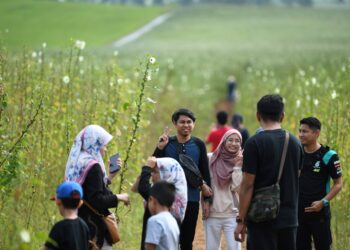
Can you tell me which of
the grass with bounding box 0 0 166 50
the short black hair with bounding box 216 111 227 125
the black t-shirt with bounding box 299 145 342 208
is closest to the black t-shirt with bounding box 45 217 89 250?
the black t-shirt with bounding box 299 145 342 208

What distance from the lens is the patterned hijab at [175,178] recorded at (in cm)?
785

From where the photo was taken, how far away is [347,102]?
1201 cm

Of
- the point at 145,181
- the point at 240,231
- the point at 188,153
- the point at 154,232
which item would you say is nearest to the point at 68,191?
the point at 154,232

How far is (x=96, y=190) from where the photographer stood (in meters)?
7.41

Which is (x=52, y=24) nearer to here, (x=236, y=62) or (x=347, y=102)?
(x=236, y=62)

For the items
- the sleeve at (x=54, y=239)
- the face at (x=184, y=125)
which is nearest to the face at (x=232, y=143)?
the face at (x=184, y=125)

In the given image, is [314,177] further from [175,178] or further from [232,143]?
[175,178]

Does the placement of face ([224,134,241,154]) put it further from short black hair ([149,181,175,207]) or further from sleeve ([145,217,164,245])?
sleeve ([145,217,164,245])

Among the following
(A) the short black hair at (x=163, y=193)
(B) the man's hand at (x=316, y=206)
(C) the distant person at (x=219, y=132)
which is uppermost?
(C) the distant person at (x=219, y=132)

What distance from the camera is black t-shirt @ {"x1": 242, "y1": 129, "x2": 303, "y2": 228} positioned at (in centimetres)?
721

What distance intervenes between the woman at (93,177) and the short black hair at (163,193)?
48 centimetres

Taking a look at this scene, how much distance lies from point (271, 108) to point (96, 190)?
5.22ft

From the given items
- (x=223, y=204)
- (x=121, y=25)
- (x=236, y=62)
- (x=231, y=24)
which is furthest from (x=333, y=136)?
(x=231, y=24)

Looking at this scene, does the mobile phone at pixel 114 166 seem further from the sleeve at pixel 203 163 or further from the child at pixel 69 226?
the child at pixel 69 226
